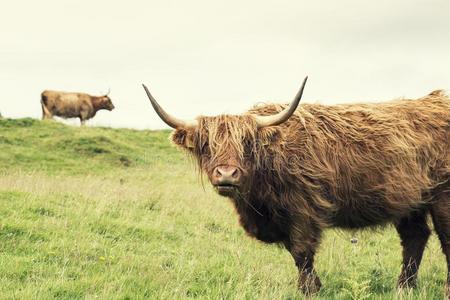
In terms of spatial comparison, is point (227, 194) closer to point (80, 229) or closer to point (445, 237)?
point (445, 237)

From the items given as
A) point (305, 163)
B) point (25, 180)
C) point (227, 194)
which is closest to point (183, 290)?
point (227, 194)

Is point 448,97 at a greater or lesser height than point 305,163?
greater

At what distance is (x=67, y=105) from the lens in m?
31.4

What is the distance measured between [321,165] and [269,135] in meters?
0.55

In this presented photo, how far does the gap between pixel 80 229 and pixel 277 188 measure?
314 centimetres

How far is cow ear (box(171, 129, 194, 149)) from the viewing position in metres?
5.45

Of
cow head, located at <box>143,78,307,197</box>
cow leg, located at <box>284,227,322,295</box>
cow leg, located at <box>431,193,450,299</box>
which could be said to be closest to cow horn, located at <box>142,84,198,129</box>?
cow head, located at <box>143,78,307,197</box>

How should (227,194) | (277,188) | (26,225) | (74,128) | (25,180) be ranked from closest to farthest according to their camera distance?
(227,194) < (277,188) < (26,225) < (25,180) < (74,128)

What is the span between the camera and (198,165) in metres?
5.62

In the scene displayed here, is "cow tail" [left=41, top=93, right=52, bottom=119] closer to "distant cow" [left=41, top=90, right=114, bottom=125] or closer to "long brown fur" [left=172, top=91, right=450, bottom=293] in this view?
"distant cow" [left=41, top=90, right=114, bottom=125]

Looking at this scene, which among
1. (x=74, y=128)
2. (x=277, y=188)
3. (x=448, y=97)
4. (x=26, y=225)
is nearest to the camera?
(x=277, y=188)

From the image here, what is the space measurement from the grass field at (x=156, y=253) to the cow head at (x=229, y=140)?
3.14ft

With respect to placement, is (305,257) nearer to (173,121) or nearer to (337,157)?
(337,157)

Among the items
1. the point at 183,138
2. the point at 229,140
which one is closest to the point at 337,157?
the point at 229,140
